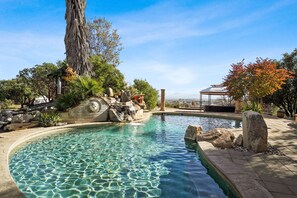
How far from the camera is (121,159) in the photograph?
18.5ft

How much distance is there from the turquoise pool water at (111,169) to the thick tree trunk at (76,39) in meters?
11.4

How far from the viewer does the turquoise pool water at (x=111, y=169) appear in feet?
12.2

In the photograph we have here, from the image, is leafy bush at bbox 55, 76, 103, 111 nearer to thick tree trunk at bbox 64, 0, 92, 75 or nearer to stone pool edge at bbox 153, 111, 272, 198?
thick tree trunk at bbox 64, 0, 92, 75

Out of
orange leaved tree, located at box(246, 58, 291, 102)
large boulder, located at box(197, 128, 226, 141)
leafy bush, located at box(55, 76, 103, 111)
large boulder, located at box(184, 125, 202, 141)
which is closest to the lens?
large boulder, located at box(197, 128, 226, 141)

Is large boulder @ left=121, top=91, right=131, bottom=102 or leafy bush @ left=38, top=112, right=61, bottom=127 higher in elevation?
large boulder @ left=121, top=91, right=131, bottom=102

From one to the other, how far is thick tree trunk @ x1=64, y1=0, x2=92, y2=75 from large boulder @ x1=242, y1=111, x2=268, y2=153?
1552 centimetres

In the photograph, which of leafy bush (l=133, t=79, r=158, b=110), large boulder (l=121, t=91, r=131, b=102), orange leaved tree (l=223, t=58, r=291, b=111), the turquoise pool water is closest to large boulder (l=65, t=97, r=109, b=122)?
large boulder (l=121, t=91, r=131, b=102)

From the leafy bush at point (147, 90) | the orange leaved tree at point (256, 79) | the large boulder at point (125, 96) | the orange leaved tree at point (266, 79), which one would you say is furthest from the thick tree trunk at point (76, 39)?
the orange leaved tree at point (266, 79)

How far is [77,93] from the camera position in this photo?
12.1 meters

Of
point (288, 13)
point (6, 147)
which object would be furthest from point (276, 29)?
point (6, 147)

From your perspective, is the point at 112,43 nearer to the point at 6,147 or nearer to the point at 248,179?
the point at 6,147

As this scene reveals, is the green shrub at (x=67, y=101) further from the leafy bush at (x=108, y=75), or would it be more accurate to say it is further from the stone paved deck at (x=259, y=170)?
the stone paved deck at (x=259, y=170)

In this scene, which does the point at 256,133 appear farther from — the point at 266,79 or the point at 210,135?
the point at 266,79

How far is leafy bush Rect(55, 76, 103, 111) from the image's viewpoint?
465 inches
